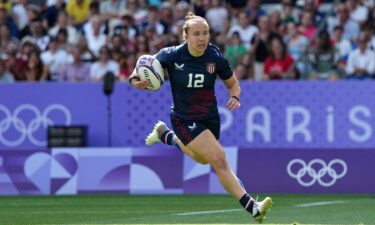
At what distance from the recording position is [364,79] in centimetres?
2027

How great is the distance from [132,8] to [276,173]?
6.45 metres

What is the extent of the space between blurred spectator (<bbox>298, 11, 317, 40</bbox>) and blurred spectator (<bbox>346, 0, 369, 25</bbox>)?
0.79m

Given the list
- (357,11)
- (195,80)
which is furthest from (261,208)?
(357,11)

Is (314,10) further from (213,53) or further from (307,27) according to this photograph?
(213,53)

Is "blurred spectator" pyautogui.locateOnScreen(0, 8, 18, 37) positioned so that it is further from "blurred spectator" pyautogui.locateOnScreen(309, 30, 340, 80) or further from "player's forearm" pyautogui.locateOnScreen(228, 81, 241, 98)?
"player's forearm" pyautogui.locateOnScreen(228, 81, 241, 98)

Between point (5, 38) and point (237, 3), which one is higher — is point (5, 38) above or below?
below

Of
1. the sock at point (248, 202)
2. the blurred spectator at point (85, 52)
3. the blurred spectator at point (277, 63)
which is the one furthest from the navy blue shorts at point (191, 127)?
the blurred spectator at point (85, 52)

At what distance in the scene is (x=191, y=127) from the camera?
11.7 metres

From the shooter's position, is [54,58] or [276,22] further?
[54,58]

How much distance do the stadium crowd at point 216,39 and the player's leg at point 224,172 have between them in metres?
8.89

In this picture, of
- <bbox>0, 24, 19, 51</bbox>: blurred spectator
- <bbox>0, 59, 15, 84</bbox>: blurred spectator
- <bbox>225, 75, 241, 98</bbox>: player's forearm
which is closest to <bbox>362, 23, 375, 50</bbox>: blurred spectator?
<bbox>0, 59, 15, 84</bbox>: blurred spectator

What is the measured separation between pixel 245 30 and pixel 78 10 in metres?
3.87

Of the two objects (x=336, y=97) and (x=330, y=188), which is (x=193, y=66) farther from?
(x=336, y=97)

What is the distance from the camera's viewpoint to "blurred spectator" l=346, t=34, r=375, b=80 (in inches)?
795
